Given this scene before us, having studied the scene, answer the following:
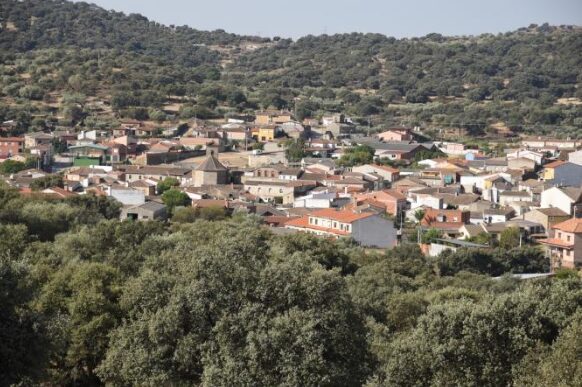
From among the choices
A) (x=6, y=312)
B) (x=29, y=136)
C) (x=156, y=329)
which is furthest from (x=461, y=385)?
(x=29, y=136)

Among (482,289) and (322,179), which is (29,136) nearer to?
(322,179)

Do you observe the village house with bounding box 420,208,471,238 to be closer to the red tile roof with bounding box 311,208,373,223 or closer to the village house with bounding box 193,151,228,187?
the red tile roof with bounding box 311,208,373,223

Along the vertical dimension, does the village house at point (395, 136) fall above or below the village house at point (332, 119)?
below

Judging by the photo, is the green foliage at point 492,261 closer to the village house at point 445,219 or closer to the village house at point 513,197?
the village house at point 445,219

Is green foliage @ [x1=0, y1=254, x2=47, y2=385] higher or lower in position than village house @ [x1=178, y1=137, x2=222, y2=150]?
higher

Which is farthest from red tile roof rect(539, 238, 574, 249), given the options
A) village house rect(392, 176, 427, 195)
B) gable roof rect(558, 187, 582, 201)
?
village house rect(392, 176, 427, 195)

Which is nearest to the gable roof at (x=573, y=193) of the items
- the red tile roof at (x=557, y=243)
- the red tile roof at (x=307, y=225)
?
the red tile roof at (x=557, y=243)
